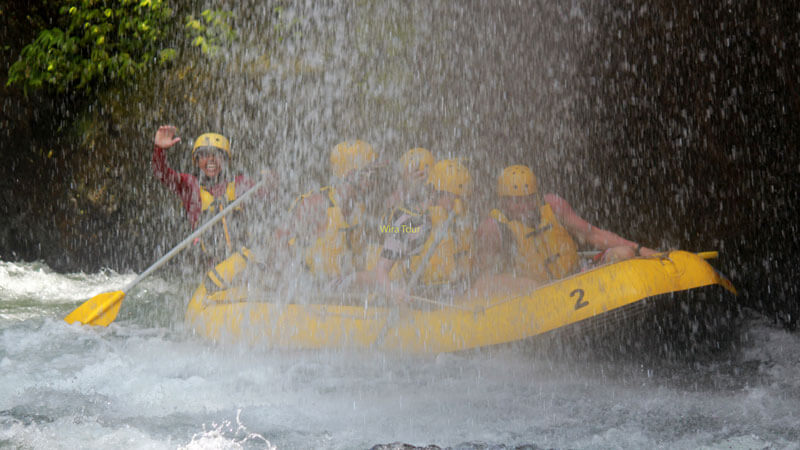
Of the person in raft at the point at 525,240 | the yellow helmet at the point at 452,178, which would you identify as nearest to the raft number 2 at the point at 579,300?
the person in raft at the point at 525,240

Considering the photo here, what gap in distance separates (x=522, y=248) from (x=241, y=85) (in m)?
3.76

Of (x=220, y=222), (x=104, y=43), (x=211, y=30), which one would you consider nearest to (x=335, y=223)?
(x=220, y=222)

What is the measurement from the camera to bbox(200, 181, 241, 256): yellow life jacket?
6113mm

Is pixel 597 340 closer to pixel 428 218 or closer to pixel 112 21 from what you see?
pixel 428 218

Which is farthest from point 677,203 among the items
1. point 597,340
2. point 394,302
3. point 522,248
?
point 394,302

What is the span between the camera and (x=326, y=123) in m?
7.65

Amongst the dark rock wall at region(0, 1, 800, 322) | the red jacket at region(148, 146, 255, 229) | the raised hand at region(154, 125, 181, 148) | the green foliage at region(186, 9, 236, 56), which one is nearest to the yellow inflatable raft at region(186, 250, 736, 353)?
the red jacket at region(148, 146, 255, 229)

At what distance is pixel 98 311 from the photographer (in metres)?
5.57

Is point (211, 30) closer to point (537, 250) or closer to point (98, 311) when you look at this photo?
point (98, 311)

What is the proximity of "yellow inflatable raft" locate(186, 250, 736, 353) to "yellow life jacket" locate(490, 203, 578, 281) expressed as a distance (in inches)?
19.6

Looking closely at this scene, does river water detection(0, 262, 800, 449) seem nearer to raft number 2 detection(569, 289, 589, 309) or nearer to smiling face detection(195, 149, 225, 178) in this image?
raft number 2 detection(569, 289, 589, 309)

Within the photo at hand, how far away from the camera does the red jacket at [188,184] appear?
20.7 ft

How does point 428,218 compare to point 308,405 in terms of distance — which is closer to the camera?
point 308,405

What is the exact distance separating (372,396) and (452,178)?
5.58ft
